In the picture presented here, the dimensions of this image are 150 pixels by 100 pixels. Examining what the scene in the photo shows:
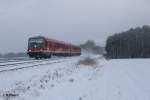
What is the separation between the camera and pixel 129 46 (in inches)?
3883

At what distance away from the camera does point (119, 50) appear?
99.8 metres

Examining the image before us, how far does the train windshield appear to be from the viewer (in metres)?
39.4

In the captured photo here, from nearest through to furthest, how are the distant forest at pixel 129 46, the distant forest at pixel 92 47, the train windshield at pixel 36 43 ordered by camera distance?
1. the train windshield at pixel 36 43
2. the distant forest at pixel 129 46
3. the distant forest at pixel 92 47

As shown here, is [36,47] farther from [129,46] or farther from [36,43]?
[129,46]

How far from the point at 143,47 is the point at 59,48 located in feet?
165

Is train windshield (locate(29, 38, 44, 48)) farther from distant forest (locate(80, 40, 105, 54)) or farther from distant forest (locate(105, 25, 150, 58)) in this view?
distant forest (locate(80, 40, 105, 54))

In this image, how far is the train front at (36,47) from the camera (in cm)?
3894

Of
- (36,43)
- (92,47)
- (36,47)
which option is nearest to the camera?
(36,47)

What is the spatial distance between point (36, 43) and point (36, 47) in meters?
0.62

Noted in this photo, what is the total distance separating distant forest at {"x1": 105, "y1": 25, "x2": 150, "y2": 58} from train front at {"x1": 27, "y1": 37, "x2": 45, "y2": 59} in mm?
55065

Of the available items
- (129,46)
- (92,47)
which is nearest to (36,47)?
(129,46)

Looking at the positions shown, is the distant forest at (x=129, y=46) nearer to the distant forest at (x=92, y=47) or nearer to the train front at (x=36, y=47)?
the distant forest at (x=92, y=47)

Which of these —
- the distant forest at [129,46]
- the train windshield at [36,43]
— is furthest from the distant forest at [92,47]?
the train windshield at [36,43]

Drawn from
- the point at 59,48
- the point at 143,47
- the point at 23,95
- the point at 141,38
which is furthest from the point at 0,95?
the point at 141,38
